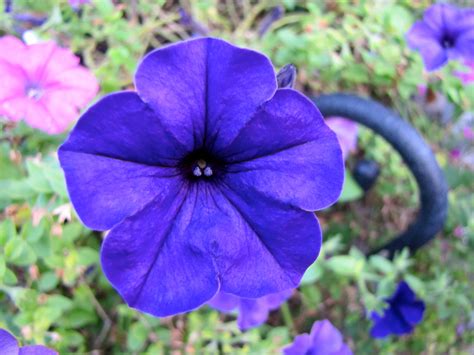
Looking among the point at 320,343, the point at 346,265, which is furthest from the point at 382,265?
the point at 320,343

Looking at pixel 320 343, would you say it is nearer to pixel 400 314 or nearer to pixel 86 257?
pixel 400 314

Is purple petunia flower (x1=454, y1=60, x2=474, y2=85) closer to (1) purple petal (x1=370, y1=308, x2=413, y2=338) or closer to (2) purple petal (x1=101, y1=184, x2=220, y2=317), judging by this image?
(1) purple petal (x1=370, y1=308, x2=413, y2=338)

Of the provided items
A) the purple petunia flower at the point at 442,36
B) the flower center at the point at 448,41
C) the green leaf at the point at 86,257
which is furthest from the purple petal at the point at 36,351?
the flower center at the point at 448,41

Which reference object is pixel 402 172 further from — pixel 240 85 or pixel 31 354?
pixel 31 354

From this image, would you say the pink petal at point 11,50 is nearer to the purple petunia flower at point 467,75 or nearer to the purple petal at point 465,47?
the purple petal at point 465,47

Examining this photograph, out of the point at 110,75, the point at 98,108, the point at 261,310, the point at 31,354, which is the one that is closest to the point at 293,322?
the point at 261,310

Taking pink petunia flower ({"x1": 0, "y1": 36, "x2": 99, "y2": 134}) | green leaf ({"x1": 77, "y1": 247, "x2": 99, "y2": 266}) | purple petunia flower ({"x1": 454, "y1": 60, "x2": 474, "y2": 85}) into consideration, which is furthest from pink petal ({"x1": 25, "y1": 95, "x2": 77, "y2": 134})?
purple petunia flower ({"x1": 454, "y1": 60, "x2": 474, "y2": 85})
